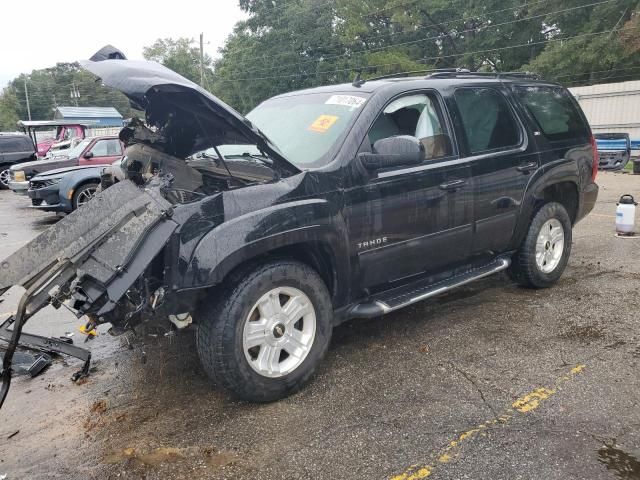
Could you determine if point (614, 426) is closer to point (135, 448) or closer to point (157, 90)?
point (135, 448)

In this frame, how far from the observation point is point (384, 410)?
312cm

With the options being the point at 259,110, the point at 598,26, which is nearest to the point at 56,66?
the point at 598,26

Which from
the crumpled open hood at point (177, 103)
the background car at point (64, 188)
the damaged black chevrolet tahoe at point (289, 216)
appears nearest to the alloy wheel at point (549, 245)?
the damaged black chevrolet tahoe at point (289, 216)

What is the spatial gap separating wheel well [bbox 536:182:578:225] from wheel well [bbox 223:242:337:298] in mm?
2586

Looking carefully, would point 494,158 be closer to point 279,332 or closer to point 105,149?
point 279,332

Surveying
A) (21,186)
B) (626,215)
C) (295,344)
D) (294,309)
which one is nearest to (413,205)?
(294,309)

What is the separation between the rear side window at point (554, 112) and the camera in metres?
4.93

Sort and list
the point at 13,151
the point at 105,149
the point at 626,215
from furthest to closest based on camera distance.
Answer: the point at 13,151
the point at 105,149
the point at 626,215

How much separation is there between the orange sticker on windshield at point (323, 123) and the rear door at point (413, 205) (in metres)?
0.29

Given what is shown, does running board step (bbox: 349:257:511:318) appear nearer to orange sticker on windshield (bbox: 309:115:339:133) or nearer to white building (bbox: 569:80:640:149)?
orange sticker on windshield (bbox: 309:115:339:133)

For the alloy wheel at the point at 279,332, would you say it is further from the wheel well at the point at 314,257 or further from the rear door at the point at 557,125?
the rear door at the point at 557,125

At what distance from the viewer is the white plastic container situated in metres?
7.17

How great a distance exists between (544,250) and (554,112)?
1.34 metres

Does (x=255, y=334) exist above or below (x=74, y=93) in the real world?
below
